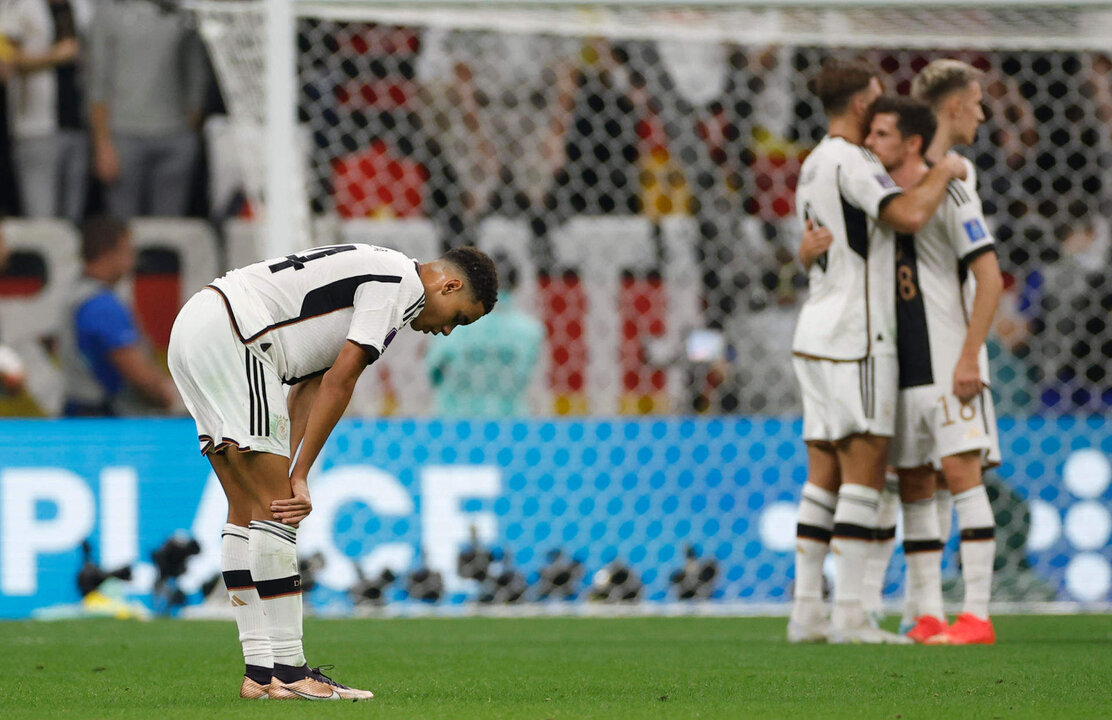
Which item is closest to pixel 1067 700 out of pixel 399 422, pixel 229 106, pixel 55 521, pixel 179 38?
pixel 399 422

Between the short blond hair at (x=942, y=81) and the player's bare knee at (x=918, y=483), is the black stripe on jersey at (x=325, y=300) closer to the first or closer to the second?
the player's bare knee at (x=918, y=483)

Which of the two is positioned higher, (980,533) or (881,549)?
(980,533)

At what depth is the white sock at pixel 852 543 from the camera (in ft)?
18.2

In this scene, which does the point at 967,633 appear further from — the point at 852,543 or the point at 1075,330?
the point at 1075,330

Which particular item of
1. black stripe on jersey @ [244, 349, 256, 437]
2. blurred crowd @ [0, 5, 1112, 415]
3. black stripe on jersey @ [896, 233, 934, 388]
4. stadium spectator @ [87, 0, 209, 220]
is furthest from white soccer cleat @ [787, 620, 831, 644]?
stadium spectator @ [87, 0, 209, 220]

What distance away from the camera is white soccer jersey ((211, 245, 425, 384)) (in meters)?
3.93

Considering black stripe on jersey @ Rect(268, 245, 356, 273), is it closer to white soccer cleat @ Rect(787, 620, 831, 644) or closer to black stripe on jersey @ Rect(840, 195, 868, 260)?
black stripe on jersey @ Rect(840, 195, 868, 260)

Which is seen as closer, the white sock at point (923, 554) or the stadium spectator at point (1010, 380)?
the white sock at point (923, 554)

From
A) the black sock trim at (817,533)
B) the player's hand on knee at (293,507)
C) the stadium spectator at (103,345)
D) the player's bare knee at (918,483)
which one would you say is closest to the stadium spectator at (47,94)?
the stadium spectator at (103,345)

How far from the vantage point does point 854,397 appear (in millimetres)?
5535

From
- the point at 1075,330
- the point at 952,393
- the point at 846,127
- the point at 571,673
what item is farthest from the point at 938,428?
the point at 1075,330

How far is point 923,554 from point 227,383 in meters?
2.96

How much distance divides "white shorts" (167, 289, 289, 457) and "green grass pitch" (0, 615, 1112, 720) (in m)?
0.65

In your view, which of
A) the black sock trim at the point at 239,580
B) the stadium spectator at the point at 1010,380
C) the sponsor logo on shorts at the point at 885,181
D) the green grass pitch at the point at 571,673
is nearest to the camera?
the green grass pitch at the point at 571,673
